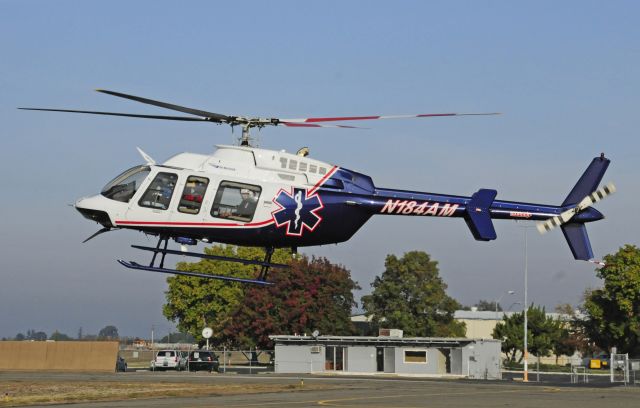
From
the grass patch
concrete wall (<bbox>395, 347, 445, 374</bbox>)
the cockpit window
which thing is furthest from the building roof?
the cockpit window

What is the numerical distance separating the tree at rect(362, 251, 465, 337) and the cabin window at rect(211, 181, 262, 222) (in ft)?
206

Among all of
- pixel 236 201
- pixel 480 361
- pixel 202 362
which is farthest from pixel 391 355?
pixel 236 201

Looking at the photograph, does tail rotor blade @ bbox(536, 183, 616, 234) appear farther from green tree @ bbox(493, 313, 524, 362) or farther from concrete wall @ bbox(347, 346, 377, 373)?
green tree @ bbox(493, 313, 524, 362)

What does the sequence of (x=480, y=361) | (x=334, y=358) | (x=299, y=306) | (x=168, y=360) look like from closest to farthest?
(x=480, y=361)
(x=334, y=358)
(x=168, y=360)
(x=299, y=306)

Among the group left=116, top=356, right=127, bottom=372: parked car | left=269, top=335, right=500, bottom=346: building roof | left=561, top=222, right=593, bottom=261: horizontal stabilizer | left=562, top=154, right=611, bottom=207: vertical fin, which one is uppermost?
left=562, top=154, right=611, bottom=207: vertical fin

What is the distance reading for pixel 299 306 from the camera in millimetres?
82688

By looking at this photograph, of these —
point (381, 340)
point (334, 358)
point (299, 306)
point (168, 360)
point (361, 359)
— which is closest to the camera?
point (381, 340)

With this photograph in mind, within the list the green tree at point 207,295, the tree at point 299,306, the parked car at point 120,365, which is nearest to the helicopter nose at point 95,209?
the parked car at point 120,365

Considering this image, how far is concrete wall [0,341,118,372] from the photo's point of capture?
6525 centimetres

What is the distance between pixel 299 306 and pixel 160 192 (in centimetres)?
5744

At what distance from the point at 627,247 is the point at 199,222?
60.1 m

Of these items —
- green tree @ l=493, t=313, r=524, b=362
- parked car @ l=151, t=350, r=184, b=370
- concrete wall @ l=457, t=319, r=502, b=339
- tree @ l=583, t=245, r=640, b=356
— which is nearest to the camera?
parked car @ l=151, t=350, r=184, b=370

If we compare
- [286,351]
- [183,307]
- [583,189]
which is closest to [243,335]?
[183,307]

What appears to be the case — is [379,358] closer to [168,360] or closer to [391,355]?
[391,355]
